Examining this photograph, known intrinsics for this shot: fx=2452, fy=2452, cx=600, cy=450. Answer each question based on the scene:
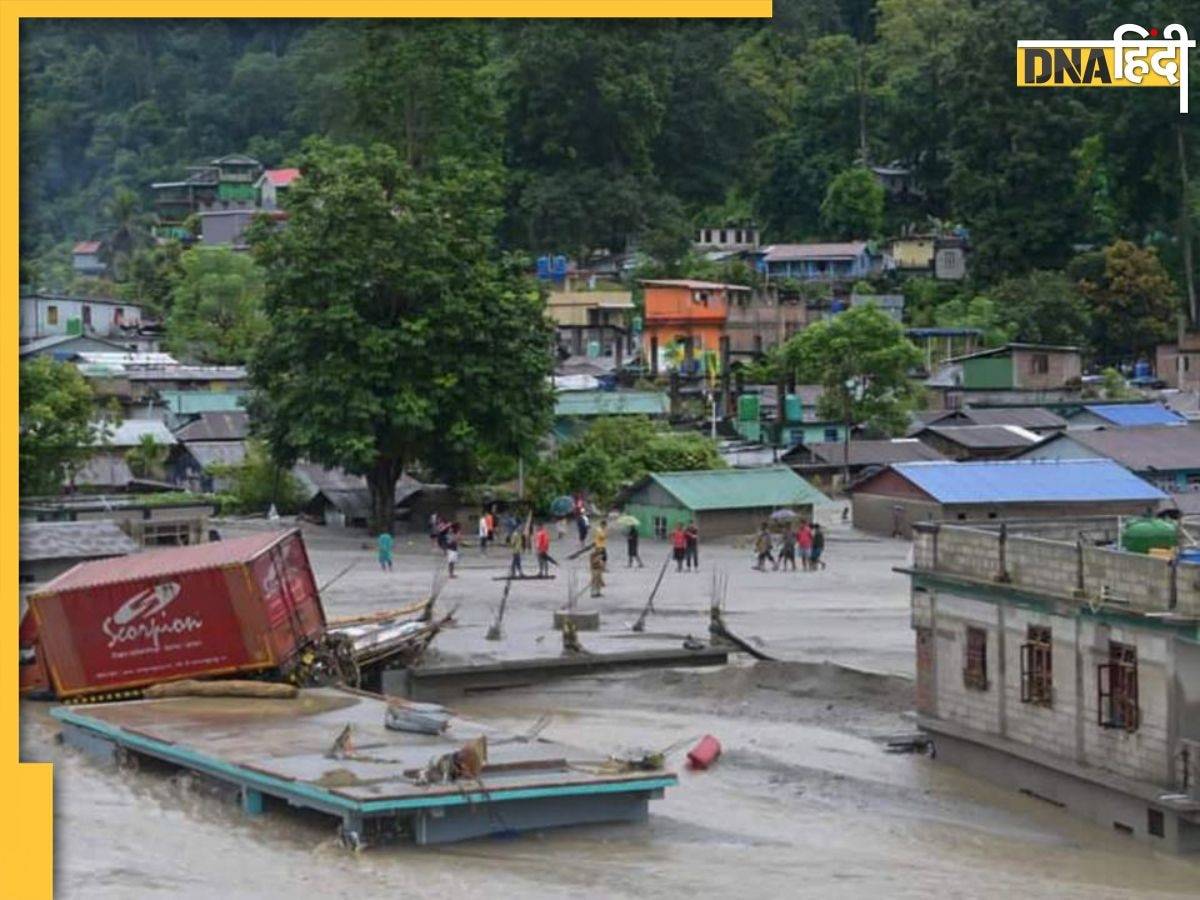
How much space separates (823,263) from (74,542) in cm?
4639

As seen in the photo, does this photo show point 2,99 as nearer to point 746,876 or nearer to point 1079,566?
point 746,876

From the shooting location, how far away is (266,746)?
18938mm

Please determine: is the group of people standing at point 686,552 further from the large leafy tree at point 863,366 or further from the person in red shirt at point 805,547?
the large leafy tree at point 863,366

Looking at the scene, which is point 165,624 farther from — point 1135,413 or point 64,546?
point 1135,413

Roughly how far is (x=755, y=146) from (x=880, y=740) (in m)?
62.3

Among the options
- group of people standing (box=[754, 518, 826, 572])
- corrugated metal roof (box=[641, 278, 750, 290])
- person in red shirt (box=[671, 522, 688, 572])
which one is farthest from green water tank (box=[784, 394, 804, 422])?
person in red shirt (box=[671, 522, 688, 572])

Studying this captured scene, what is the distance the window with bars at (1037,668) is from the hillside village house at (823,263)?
52480mm

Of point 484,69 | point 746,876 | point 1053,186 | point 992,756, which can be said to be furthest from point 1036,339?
point 746,876

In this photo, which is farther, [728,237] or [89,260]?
[89,260]

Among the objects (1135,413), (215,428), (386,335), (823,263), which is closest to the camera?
(386,335)

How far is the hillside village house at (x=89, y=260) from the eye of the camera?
79438 millimetres

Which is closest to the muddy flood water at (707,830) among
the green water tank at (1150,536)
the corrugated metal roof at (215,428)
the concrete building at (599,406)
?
the green water tank at (1150,536)

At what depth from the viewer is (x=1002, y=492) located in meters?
38.7

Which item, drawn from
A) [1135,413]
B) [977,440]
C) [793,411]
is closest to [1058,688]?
[977,440]
